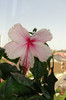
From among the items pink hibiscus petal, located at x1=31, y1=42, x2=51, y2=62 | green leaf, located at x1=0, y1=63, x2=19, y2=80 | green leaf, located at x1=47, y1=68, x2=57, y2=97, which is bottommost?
green leaf, located at x1=47, y1=68, x2=57, y2=97

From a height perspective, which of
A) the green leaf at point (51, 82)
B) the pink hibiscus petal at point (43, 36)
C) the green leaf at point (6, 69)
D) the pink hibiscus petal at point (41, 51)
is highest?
the pink hibiscus petal at point (43, 36)

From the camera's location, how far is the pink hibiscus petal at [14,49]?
0.24 m

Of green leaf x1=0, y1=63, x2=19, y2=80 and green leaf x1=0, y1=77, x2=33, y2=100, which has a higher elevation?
green leaf x1=0, y1=63, x2=19, y2=80

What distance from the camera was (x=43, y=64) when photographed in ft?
0.99

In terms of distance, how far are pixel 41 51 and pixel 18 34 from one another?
5 centimetres

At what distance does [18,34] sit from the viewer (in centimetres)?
24

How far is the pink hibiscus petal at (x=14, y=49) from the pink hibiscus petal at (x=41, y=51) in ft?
0.06

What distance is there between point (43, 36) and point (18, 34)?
0.14 feet

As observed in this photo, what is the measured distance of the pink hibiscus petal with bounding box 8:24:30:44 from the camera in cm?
23

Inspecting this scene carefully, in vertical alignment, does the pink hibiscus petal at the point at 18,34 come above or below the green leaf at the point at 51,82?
above

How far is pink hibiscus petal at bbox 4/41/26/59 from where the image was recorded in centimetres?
24

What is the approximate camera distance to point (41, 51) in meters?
0.25

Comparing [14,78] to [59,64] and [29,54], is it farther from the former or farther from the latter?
[59,64]

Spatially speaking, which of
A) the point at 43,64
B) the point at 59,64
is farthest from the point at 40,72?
the point at 59,64
